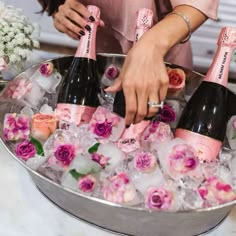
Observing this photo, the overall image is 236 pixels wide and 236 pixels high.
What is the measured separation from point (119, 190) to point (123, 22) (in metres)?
0.47

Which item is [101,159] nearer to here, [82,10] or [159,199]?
[159,199]

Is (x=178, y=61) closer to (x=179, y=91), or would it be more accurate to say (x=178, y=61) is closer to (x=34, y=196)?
(x=179, y=91)

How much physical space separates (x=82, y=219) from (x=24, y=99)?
0.88 ft

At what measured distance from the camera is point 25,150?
70cm

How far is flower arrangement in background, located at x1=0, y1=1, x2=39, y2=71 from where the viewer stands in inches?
35.0

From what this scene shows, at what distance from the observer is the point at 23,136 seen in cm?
75

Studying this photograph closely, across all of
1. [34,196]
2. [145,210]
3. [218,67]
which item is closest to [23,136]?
[34,196]

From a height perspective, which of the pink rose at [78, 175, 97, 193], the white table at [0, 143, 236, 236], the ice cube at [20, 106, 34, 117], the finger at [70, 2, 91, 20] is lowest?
the white table at [0, 143, 236, 236]

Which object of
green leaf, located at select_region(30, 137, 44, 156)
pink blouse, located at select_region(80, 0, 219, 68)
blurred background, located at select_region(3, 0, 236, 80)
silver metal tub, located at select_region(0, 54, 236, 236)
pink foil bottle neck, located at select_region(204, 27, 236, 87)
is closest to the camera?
silver metal tub, located at select_region(0, 54, 236, 236)

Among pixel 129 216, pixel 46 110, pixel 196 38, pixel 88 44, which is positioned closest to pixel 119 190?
pixel 129 216

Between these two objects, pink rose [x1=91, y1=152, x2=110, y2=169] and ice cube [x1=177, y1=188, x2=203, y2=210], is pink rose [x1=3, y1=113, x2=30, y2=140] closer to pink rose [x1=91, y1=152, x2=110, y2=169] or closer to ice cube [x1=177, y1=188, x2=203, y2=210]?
pink rose [x1=91, y1=152, x2=110, y2=169]

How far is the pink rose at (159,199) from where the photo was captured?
A: 0.62 m

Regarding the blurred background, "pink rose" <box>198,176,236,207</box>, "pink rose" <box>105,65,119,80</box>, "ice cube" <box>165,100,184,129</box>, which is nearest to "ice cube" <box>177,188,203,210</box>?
"pink rose" <box>198,176,236,207</box>

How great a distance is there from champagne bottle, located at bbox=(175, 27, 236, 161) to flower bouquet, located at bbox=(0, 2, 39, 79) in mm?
345
